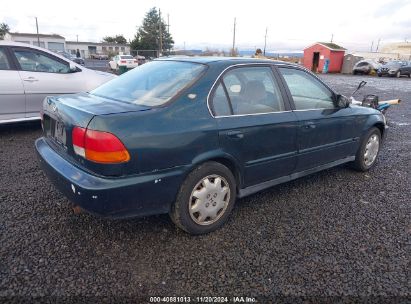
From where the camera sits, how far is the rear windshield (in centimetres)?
278

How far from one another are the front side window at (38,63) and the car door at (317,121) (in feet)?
15.1

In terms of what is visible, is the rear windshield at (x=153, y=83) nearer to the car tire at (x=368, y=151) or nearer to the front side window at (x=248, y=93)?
the front side window at (x=248, y=93)

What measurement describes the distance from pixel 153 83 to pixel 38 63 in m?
4.04

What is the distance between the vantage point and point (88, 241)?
2752 millimetres

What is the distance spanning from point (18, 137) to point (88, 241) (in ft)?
13.0

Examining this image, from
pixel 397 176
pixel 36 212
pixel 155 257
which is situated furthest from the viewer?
pixel 397 176

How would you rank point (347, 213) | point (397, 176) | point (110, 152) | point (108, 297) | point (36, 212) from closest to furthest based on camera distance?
point (108, 297) → point (110, 152) → point (36, 212) → point (347, 213) → point (397, 176)

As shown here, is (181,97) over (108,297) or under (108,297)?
over

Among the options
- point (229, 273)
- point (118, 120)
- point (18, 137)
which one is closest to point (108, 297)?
point (229, 273)

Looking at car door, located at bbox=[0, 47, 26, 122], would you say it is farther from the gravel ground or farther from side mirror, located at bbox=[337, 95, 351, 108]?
side mirror, located at bbox=[337, 95, 351, 108]

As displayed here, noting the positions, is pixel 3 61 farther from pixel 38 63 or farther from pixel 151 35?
pixel 151 35

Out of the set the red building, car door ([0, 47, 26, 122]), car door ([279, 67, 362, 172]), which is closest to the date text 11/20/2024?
car door ([279, 67, 362, 172])

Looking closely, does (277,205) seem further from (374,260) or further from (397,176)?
(397,176)

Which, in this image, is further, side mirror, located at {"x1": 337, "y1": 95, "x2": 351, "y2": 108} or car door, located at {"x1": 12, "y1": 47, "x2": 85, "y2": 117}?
car door, located at {"x1": 12, "y1": 47, "x2": 85, "y2": 117}
